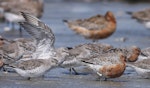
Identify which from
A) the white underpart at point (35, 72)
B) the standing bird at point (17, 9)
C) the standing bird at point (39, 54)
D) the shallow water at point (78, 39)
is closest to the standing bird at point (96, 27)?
the shallow water at point (78, 39)

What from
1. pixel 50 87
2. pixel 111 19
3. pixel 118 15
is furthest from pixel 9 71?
pixel 118 15

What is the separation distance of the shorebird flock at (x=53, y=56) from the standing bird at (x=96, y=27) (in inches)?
147

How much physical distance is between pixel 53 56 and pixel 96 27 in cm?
557

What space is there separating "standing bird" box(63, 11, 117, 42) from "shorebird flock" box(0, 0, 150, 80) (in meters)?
3.72

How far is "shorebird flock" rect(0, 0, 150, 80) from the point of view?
476 inches

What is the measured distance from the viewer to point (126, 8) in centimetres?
3041

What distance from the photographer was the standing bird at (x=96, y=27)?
1812 cm

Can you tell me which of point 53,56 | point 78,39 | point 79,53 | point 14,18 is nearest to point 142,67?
point 79,53

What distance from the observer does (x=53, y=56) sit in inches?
504

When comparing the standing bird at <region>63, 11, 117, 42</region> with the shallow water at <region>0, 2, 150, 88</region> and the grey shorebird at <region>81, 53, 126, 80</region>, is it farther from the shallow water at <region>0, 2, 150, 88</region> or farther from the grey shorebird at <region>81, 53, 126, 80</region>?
the grey shorebird at <region>81, 53, 126, 80</region>

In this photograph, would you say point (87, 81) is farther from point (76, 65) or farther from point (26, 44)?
point (26, 44)

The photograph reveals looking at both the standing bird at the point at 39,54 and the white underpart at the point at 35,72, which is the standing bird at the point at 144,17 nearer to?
the standing bird at the point at 39,54

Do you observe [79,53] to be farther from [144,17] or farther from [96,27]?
[144,17]

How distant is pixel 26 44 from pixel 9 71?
1.37 m
